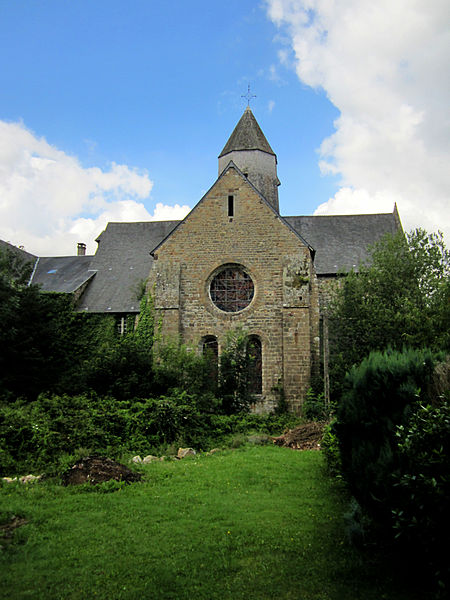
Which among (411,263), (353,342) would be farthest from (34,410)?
(411,263)

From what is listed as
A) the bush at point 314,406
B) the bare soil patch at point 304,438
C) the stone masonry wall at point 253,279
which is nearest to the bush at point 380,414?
the bare soil patch at point 304,438

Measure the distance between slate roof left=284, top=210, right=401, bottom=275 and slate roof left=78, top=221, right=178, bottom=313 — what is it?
8.63 meters

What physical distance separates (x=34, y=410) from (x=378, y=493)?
9481mm

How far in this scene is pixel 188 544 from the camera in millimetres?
6422

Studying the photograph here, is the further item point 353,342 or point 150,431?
point 353,342

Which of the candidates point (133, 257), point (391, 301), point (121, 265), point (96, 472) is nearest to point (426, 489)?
point (96, 472)

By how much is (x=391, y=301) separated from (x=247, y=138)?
580 inches

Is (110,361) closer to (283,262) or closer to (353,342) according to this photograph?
(283,262)

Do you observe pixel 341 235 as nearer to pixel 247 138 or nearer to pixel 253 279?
pixel 247 138

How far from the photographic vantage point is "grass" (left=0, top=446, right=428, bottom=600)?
17.5ft

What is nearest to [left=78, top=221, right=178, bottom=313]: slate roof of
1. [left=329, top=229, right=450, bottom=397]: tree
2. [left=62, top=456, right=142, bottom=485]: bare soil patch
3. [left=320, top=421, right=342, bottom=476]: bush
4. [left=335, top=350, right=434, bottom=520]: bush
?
[left=329, top=229, right=450, bottom=397]: tree

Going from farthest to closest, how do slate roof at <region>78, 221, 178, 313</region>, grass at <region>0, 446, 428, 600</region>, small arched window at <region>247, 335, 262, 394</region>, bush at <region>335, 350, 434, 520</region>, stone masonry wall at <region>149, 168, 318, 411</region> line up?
1. slate roof at <region>78, 221, 178, 313</region>
2. small arched window at <region>247, 335, 262, 394</region>
3. stone masonry wall at <region>149, 168, 318, 411</region>
4. bush at <region>335, 350, 434, 520</region>
5. grass at <region>0, 446, 428, 600</region>

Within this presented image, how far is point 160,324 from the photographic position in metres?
21.0

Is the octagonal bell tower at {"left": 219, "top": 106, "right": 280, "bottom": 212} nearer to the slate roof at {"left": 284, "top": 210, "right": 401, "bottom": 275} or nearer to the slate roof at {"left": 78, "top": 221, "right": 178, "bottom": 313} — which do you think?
the slate roof at {"left": 284, "top": 210, "right": 401, "bottom": 275}
